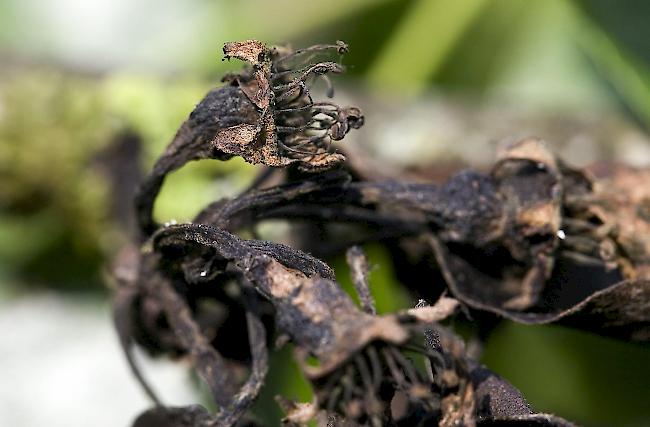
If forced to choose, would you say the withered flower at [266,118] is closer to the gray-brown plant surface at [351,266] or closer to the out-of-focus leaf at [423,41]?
the gray-brown plant surface at [351,266]

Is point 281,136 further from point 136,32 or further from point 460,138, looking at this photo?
point 136,32

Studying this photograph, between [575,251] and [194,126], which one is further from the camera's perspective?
[575,251]

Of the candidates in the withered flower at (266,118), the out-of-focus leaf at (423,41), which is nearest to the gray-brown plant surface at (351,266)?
the withered flower at (266,118)

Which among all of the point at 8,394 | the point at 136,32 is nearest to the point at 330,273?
the point at 8,394

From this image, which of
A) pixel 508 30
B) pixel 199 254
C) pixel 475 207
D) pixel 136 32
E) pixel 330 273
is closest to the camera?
pixel 330 273

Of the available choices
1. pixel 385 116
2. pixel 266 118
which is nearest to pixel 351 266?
pixel 266 118

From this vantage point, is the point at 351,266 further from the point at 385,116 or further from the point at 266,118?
the point at 385,116

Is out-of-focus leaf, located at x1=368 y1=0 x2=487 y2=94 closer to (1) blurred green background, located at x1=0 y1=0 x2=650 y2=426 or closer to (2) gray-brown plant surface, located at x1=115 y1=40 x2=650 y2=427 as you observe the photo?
(1) blurred green background, located at x1=0 y1=0 x2=650 y2=426
